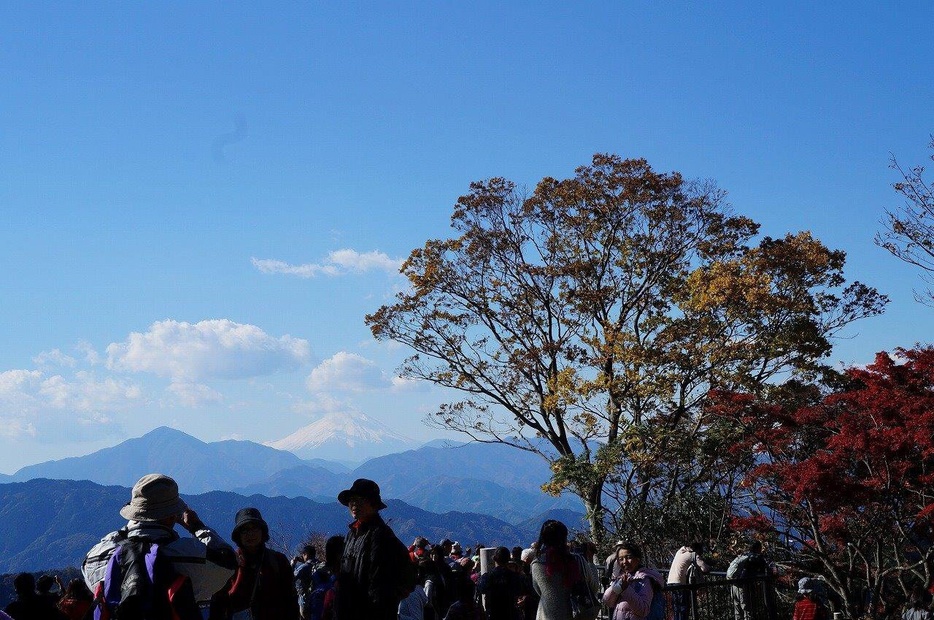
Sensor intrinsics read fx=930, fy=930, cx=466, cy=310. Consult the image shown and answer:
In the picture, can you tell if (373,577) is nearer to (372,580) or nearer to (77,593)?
(372,580)

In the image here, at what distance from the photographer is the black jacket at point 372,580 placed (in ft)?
18.5

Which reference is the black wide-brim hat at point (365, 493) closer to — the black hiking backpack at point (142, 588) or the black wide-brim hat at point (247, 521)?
the black wide-brim hat at point (247, 521)

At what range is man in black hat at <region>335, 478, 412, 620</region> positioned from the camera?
5652 millimetres

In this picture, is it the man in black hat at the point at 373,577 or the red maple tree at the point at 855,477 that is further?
the red maple tree at the point at 855,477

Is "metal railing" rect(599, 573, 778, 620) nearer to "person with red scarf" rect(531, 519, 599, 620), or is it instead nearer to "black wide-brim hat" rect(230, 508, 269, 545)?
"person with red scarf" rect(531, 519, 599, 620)

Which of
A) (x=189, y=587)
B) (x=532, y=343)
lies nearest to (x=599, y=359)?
(x=532, y=343)

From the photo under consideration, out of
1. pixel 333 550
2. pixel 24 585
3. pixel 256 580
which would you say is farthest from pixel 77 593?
pixel 256 580

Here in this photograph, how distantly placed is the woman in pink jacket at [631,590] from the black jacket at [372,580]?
2866mm

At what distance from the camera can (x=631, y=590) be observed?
7.91m

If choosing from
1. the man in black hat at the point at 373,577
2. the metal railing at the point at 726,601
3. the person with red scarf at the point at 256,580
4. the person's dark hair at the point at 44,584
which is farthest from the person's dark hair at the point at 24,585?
the metal railing at the point at 726,601

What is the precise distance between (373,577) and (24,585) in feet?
10.1

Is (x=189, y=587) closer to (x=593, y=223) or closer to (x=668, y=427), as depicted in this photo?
(x=668, y=427)

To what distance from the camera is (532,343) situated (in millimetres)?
23703

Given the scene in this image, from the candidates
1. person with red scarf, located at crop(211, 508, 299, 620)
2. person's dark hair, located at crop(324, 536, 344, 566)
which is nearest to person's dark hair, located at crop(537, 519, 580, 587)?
person's dark hair, located at crop(324, 536, 344, 566)
